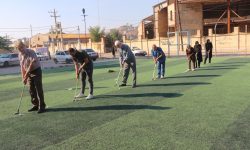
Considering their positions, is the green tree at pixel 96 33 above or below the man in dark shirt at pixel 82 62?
above

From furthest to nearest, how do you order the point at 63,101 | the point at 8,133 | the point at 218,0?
the point at 218,0
the point at 63,101
the point at 8,133

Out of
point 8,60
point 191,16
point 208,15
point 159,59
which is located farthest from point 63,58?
point 208,15

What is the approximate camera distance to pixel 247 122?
23.7ft

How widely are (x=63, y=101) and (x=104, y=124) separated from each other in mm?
3523

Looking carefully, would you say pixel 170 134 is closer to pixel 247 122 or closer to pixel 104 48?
pixel 247 122

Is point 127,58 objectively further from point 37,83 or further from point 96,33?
point 96,33

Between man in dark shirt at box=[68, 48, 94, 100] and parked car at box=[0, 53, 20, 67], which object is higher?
man in dark shirt at box=[68, 48, 94, 100]

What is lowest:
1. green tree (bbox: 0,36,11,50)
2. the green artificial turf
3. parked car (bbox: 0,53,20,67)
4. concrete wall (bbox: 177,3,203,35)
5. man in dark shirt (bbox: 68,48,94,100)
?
the green artificial turf

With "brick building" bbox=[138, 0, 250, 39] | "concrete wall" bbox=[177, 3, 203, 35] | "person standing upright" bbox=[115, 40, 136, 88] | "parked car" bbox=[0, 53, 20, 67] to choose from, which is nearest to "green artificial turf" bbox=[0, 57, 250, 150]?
"person standing upright" bbox=[115, 40, 136, 88]

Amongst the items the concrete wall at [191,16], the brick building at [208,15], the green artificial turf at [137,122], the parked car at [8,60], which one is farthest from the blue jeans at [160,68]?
the concrete wall at [191,16]

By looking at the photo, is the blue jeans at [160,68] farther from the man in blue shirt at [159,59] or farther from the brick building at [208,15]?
the brick building at [208,15]

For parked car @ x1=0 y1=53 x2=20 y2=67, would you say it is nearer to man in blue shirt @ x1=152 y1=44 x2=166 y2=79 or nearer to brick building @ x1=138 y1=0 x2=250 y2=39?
brick building @ x1=138 y1=0 x2=250 y2=39

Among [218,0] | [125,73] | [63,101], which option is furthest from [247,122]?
[218,0]

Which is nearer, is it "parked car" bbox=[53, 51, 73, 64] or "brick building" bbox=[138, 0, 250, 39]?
"parked car" bbox=[53, 51, 73, 64]
